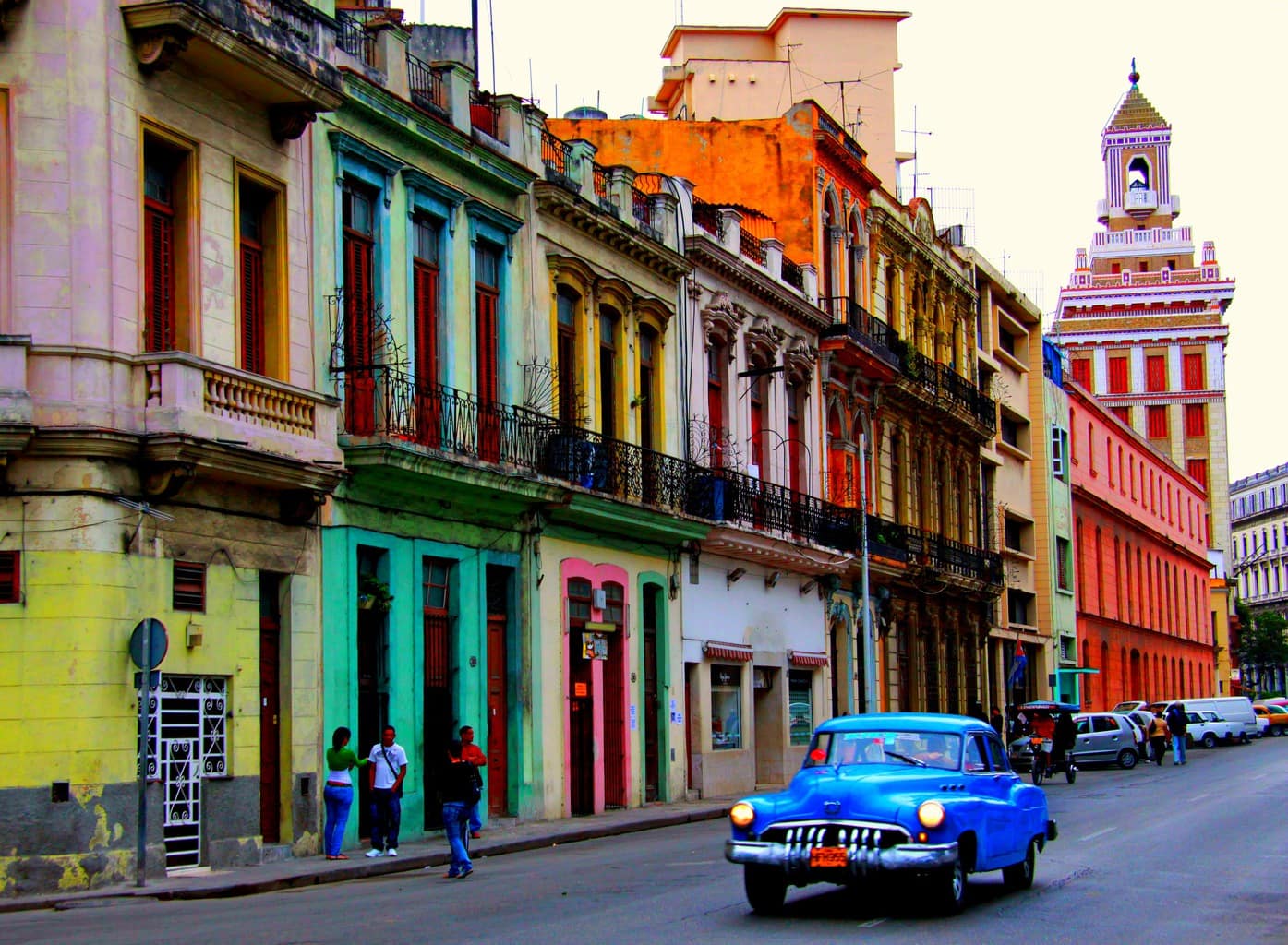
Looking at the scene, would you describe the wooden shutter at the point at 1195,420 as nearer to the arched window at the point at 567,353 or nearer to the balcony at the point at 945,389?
the balcony at the point at 945,389

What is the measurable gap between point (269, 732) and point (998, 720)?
3399 centimetres

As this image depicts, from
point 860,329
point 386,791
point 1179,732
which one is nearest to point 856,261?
point 860,329

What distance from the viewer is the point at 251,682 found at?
21203 millimetres

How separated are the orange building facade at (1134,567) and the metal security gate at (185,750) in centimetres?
4624

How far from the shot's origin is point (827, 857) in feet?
46.1

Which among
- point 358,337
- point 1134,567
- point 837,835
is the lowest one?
point 837,835

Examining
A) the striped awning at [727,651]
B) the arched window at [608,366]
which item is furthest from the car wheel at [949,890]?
the striped awning at [727,651]

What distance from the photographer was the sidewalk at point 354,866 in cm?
1761

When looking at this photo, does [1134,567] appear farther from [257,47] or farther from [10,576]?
[10,576]

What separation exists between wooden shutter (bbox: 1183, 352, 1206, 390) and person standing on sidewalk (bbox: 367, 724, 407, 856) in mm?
93929

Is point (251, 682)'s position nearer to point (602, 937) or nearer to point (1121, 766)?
point (602, 937)

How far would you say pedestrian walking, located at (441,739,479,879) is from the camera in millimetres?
19094

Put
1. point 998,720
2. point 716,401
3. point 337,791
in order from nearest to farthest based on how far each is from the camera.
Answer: point 337,791 → point 716,401 → point 998,720

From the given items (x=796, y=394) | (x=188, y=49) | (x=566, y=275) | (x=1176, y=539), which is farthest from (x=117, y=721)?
(x=1176, y=539)
